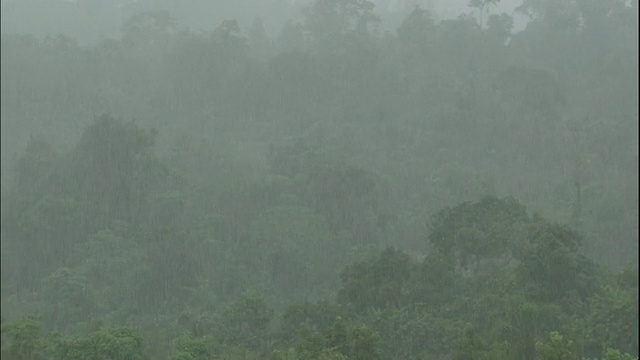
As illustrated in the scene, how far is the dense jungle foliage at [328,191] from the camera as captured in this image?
13484 millimetres

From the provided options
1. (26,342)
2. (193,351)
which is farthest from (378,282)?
(26,342)

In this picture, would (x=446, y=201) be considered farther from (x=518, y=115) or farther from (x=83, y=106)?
(x=83, y=106)

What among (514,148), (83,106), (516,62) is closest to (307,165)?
(514,148)

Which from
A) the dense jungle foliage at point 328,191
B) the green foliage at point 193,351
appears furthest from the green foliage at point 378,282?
the green foliage at point 193,351

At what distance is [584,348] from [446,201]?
44.8 ft

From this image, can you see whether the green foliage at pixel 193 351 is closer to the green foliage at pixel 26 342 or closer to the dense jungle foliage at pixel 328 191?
the dense jungle foliage at pixel 328 191

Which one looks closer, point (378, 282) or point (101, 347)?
point (101, 347)

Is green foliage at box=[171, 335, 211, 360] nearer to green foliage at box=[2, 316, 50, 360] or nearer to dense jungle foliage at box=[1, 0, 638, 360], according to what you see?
dense jungle foliage at box=[1, 0, 638, 360]

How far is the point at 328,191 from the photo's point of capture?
78.4ft

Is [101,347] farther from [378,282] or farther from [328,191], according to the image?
[328,191]

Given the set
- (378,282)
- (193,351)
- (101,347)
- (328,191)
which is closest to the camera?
(101,347)

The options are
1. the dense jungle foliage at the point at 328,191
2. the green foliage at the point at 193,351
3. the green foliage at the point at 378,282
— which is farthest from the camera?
the green foliage at the point at 378,282

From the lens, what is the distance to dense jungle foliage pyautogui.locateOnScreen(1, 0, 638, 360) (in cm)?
1348

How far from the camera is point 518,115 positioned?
1261 inches
